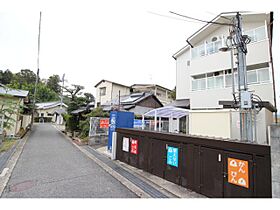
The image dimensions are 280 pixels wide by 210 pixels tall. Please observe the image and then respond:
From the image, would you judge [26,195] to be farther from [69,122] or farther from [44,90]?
[44,90]

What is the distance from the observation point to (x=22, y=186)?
395cm

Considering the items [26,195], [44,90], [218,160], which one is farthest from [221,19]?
[44,90]

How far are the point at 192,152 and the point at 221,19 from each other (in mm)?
11658

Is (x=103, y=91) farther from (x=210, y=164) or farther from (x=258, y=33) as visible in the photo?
(x=210, y=164)

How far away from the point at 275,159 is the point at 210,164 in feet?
3.88

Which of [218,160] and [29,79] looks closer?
[218,160]

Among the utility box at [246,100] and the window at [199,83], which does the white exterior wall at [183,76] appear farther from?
the utility box at [246,100]

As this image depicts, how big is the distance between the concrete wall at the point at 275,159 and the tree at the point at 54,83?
185ft

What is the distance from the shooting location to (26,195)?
11.4 ft

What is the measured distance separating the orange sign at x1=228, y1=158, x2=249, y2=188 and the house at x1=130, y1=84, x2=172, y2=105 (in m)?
22.9

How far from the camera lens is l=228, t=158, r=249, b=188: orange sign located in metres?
2.87

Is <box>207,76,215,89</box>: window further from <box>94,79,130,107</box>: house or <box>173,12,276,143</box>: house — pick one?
<box>94,79,130,107</box>: house

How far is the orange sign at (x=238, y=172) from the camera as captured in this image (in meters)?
2.87

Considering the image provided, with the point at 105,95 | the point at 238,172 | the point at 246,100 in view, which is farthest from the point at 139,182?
the point at 105,95
